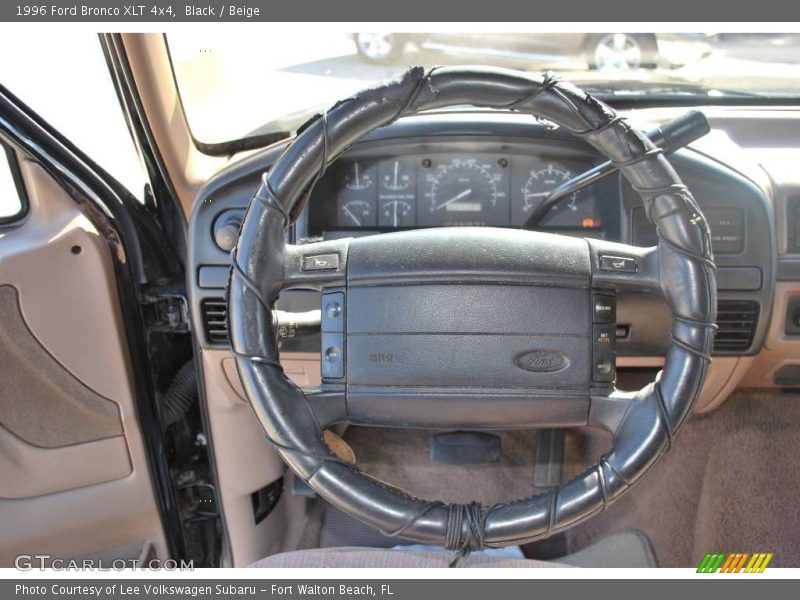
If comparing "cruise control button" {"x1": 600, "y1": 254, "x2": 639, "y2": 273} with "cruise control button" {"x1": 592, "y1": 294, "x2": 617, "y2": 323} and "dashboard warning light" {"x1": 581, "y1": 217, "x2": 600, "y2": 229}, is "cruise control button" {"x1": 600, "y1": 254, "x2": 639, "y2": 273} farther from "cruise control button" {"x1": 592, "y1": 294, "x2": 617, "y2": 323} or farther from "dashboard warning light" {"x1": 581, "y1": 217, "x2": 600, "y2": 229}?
"dashboard warning light" {"x1": 581, "y1": 217, "x2": 600, "y2": 229}

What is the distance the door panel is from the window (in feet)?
0.06

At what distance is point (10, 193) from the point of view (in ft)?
4.25

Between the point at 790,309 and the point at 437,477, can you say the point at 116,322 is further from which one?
the point at 790,309

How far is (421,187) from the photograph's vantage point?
4.66 ft

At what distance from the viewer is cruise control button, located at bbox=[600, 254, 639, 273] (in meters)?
0.96

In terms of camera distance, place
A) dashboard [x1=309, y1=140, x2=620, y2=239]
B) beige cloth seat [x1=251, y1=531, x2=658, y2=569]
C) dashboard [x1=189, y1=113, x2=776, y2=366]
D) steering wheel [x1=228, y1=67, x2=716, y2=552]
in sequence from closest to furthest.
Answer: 1. steering wheel [x1=228, y1=67, x2=716, y2=552]
2. beige cloth seat [x1=251, y1=531, x2=658, y2=569]
3. dashboard [x1=189, y1=113, x2=776, y2=366]
4. dashboard [x1=309, y1=140, x2=620, y2=239]

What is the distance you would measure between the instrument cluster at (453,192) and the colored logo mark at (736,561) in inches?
32.1

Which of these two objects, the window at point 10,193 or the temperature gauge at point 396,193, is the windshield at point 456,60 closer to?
the temperature gauge at point 396,193

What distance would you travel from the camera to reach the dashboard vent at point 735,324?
129cm

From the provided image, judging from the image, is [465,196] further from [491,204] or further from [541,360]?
[541,360]

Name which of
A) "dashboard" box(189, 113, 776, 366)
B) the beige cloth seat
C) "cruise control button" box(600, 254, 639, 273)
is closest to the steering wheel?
"cruise control button" box(600, 254, 639, 273)

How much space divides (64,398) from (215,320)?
0.37 meters

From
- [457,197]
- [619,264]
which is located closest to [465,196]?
[457,197]
